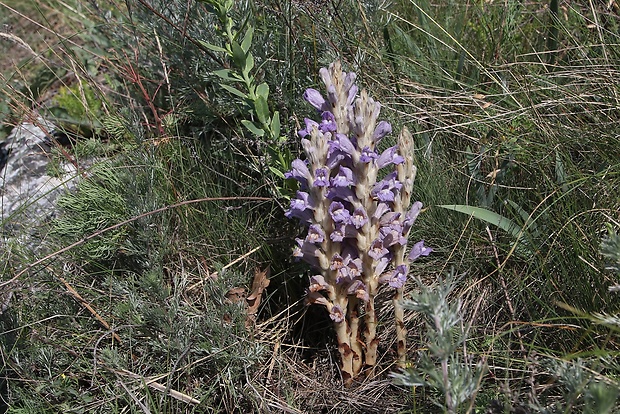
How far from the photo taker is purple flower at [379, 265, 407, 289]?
7.68ft

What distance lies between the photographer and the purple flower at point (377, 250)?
90.1 inches

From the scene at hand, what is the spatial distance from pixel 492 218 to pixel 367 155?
66cm

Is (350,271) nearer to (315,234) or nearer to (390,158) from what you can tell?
(315,234)

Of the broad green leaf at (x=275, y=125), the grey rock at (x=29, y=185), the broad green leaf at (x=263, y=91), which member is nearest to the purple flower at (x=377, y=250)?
the broad green leaf at (x=275, y=125)

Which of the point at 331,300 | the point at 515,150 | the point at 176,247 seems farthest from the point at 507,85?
the point at 176,247

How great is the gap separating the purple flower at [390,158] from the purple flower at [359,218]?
0.57ft

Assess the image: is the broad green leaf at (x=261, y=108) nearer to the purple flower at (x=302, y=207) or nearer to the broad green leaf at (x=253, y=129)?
the broad green leaf at (x=253, y=129)

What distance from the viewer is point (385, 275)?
7.80ft

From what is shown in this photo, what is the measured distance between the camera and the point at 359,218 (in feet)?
7.38

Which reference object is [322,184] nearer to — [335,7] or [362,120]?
[362,120]

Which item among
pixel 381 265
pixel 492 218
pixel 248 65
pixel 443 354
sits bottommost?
pixel 492 218

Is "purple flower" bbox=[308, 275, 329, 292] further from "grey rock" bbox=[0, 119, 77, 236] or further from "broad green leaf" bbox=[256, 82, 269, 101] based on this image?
"grey rock" bbox=[0, 119, 77, 236]

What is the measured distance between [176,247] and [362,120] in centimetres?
123

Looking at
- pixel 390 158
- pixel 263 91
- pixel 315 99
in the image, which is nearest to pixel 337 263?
pixel 390 158
